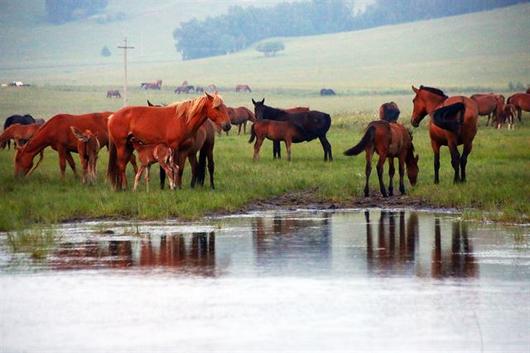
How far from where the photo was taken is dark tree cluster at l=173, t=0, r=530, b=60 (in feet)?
576

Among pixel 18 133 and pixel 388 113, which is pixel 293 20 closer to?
pixel 388 113

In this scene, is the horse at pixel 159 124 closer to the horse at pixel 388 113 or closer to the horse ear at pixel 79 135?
the horse ear at pixel 79 135

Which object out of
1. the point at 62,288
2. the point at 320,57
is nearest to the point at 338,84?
the point at 320,57

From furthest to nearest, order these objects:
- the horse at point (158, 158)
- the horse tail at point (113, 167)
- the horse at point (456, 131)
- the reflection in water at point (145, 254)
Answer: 1. the horse at point (456, 131)
2. the horse tail at point (113, 167)
3. the horse at point (158, 158)
4. the reflection in water at point (145, 254)

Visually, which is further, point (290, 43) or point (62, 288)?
point (290, 43)

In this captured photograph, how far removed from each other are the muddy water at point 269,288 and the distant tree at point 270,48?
14486cm

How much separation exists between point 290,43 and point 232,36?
1092 cm

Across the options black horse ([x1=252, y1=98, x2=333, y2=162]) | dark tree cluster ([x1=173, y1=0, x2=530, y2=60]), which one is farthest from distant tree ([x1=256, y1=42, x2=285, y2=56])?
black horse ([x1=252, y1=98, x2=333, y2=162])

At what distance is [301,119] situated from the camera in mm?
34094

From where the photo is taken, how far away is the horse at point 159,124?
22016mm

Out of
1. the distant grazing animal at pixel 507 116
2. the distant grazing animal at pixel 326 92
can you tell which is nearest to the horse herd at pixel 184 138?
the distant grazing animal at pixel 507 116

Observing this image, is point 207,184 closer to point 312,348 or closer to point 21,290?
point 21,290

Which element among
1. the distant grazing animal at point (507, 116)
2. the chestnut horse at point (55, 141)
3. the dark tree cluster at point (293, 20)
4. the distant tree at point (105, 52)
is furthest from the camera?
Result: the distant tree at point (105, 52)

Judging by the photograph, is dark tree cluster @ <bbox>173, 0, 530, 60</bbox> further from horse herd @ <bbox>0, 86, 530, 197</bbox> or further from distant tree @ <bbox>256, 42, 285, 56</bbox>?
horse herd @ <bbox>0, 86, 530, 197</bbox>
